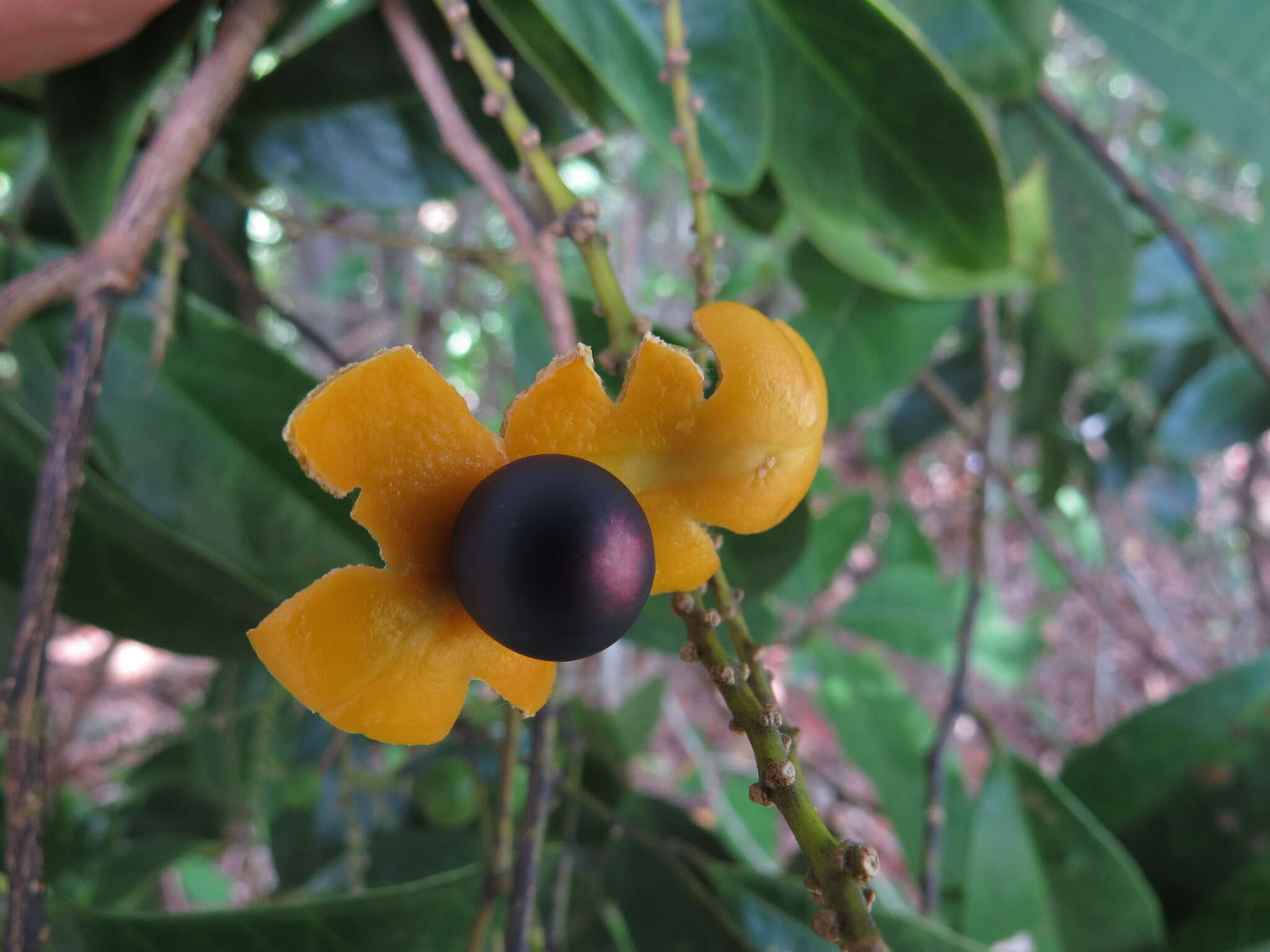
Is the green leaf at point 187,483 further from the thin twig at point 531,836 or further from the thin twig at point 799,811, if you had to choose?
the thin twig at point 799,811

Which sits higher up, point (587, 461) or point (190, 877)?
point (587, 461)

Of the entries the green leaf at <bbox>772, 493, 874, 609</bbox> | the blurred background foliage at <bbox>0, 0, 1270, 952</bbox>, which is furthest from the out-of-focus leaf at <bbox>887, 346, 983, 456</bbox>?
the green leaf at <bbox>772, 493, 874, 609</bbox>

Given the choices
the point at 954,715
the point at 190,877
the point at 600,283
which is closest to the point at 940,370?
the point at 954,715

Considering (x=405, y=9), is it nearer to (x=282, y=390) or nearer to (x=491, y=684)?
(x=282, y=390)

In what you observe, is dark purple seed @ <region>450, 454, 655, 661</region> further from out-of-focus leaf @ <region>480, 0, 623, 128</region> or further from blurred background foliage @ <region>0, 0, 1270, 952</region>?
out-of-focus leaf @ <region>480, 0, 623, 128</region>

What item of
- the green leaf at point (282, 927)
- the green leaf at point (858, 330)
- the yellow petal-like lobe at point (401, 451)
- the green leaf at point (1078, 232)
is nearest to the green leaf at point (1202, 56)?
the green leaf at point (1078, 232)
